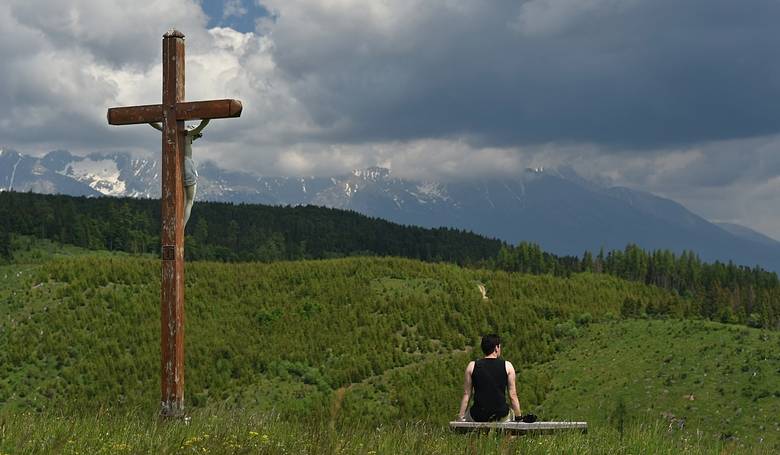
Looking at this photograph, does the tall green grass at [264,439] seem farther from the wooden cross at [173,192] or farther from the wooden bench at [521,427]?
the wooden cross at [173,192]

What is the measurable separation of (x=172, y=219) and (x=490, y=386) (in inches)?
193

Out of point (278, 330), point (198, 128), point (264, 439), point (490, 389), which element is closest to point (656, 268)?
point (278, 330)

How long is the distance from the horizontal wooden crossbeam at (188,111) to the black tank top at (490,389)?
481 centimetres

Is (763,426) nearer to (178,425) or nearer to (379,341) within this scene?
(379,341)

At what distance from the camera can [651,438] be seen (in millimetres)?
8164

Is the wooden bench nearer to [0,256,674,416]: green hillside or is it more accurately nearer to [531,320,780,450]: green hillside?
[531,320,780,450]: green hillside

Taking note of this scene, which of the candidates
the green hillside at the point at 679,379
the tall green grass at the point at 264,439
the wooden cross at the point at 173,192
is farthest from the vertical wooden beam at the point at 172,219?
the green hillside at the point at 679,379

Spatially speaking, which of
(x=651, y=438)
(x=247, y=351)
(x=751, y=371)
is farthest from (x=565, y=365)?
(x=651, y=438)

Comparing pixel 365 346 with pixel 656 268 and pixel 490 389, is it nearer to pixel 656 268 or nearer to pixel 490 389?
pixel 490 389

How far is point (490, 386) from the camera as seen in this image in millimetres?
9906

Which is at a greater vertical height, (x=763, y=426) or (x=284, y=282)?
(x=284, y=282)

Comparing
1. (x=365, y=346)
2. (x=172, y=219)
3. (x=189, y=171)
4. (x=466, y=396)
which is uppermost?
(x=189, y=171)

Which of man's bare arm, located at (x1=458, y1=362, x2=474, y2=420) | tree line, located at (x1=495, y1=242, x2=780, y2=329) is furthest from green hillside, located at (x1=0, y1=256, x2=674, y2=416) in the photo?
tree line, located at (x1=495, y1=242, x2=780, y2=329)

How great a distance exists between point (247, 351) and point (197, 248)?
128m
